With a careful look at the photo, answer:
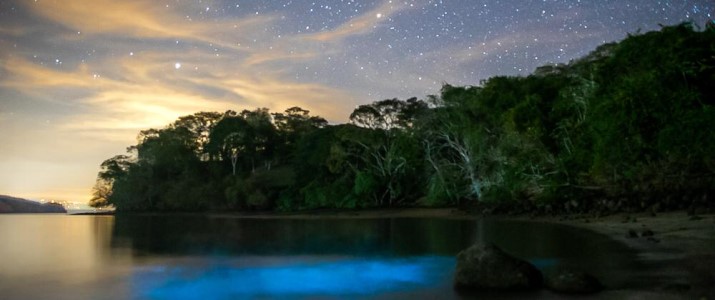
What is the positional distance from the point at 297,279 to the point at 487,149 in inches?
1171

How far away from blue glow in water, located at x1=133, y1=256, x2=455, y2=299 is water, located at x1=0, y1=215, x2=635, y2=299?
21mm

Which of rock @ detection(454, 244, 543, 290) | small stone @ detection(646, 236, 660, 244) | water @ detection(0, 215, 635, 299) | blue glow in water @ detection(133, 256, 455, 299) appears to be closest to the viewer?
rock @ detection(454, 244, 543, 290)

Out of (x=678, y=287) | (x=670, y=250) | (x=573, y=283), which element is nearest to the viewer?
(x=573, y=283)

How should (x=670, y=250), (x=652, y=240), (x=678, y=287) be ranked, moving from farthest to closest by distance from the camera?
1. (x=652, y=240)
2. (x=670, y=250)
3. (x=678, y=287)

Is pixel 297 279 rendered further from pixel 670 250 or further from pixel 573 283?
pixel 670 250

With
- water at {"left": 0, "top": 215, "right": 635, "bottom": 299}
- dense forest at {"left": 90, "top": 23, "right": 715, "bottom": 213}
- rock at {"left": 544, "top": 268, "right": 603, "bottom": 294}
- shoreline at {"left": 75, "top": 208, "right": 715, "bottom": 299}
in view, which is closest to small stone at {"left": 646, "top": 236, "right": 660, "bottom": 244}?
shoreline at {"left": 75, "top": 208, "right": 715, "bottom": 299}

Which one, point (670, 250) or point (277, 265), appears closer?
point (670, 250)

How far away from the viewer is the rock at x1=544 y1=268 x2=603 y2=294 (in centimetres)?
838

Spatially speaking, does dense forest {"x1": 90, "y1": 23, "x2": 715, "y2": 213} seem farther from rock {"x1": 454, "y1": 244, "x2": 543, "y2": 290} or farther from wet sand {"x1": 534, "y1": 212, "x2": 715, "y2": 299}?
rock {"x1": 454, "y1": 244, "x2": 543, "y2": 290}

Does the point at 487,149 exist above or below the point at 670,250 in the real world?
above

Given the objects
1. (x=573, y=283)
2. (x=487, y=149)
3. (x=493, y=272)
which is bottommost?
(x=573, y=283)

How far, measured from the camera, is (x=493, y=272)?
29.0ft

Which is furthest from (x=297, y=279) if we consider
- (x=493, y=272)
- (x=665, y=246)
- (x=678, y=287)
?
(x=665, y=246)

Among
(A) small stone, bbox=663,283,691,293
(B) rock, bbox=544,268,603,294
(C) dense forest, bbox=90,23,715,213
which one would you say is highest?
(C) dense forest, bbox=90,23,715,213
